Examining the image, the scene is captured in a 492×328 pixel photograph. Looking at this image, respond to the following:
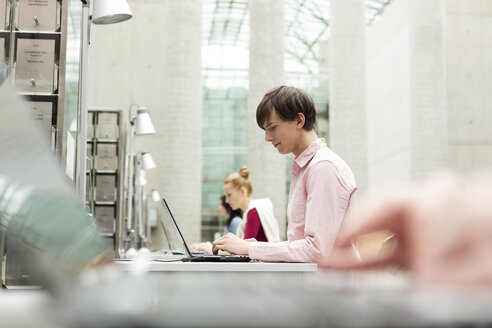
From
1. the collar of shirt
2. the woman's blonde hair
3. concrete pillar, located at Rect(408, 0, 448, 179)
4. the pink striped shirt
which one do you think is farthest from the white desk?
concrete pillar, located at Rect(408, 0, 448, 179)

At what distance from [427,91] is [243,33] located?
49.5ft

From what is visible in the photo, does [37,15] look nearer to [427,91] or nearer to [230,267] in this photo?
[230,267]

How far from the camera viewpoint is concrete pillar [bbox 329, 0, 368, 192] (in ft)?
58.0

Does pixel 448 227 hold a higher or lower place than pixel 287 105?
lower

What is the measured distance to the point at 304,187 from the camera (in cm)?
263

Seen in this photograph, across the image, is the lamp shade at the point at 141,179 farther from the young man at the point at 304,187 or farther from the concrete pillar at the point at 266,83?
the young man at the point at 304,187

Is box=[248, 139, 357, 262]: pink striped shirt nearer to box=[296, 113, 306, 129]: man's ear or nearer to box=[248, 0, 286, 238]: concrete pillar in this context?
box=[296, 113, 306, 129]: man's ear

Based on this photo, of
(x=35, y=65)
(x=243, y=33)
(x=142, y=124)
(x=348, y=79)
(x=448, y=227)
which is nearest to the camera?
(x=448, y=227)

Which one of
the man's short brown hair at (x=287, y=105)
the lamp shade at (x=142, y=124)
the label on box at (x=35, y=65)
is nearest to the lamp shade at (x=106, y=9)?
the label on box at (x=35, y=65)

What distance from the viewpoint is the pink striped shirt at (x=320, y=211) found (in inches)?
95.3

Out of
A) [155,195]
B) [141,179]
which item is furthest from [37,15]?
[155,195]

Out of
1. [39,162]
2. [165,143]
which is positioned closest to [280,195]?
[165,143]

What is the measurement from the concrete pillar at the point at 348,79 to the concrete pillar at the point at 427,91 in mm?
2305

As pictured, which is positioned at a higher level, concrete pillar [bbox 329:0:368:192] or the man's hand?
concrete pillar [bbox 329:0:368:192]
